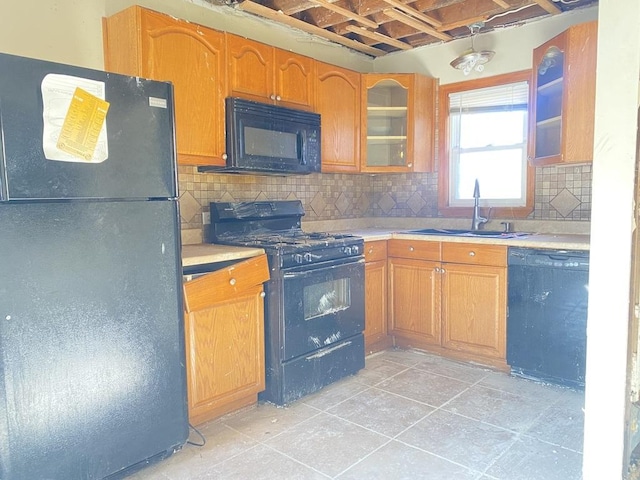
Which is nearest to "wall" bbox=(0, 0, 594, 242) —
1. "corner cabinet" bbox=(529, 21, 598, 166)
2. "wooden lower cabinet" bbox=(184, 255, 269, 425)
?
"corner cabinet" bbox=(529, 21, 598, 166)

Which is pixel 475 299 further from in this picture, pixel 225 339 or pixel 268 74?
pixel 268 74

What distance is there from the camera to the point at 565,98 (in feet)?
8.83

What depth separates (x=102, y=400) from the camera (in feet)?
5.71

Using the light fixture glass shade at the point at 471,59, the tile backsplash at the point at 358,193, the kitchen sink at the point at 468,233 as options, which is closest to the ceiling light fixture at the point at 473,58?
the light fixture glass shade at the point at 471,59

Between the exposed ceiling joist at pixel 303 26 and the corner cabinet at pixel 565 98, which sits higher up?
the exposed ceiling joist at pixel 303 26

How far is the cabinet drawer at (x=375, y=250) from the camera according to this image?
127 inches

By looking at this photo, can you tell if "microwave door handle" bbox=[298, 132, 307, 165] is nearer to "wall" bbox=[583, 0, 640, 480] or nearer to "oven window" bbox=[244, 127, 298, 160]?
"oven window" bbox=[244, 127, 298, 160]

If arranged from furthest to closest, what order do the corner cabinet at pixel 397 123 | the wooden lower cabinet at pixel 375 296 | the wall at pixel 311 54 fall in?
the corner cabinet at pixel 397 123 < the wooden lower cabinet at pixel 375 296 < the wall at pixel 311 54

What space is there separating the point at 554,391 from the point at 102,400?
2390 mm

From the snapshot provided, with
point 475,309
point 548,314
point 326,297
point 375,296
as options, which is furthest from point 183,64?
point 548,314

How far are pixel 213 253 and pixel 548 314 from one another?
195 centimetres

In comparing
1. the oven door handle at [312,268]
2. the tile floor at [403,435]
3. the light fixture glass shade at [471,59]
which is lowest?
the tile floor at [403,435]

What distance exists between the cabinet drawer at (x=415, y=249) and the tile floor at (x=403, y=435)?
817mm

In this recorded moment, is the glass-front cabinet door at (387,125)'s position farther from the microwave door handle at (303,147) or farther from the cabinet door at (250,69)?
the cabinet door at (250,69)
